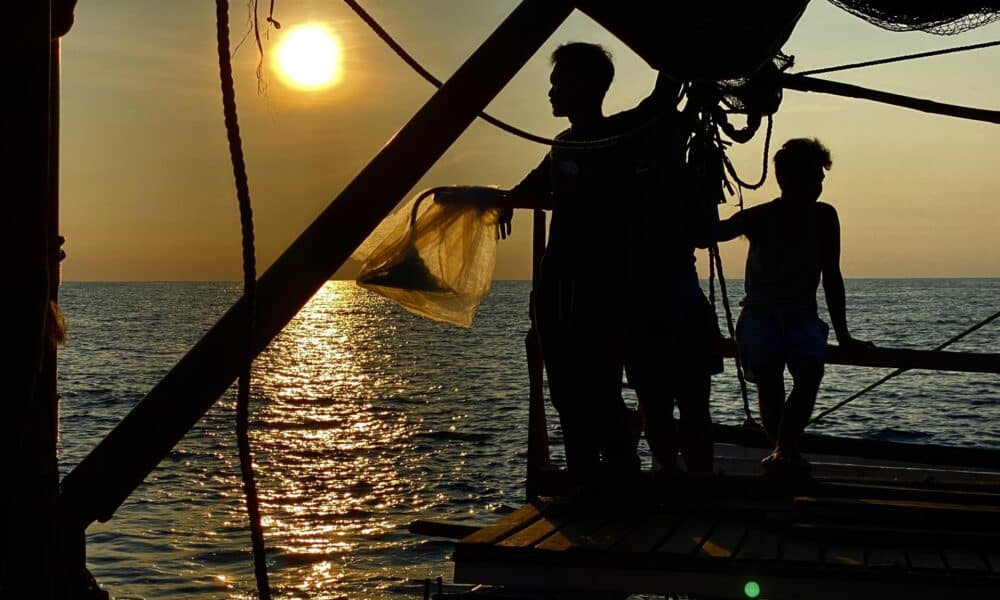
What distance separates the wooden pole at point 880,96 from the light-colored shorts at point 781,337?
1135 millimetres

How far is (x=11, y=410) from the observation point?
325 cm

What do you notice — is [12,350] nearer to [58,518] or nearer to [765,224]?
[58,518]

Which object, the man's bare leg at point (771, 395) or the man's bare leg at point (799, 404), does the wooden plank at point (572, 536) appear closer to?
the man's bare leg at point (799, 404)

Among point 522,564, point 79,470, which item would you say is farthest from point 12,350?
point 522,564

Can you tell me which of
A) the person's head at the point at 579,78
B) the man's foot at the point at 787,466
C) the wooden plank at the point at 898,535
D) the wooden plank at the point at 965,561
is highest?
the person's head at the point at 579,78

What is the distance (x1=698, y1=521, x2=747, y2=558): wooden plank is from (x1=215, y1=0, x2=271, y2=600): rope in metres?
1.64

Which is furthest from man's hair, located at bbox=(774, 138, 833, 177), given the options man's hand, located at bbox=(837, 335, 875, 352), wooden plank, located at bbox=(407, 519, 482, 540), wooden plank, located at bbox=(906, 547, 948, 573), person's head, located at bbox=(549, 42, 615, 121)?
wooden plank, located at bbox=(407, 519, 482, 540)

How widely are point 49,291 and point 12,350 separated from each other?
0.62 ft

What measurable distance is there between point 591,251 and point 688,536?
47.2 inches

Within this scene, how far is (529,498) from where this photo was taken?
18.7 feet

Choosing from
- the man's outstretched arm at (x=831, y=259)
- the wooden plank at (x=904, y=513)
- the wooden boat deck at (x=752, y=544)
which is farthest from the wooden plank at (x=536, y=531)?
the man's outstretched arm at (x=831, y=259)

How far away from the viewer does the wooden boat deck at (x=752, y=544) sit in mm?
4121

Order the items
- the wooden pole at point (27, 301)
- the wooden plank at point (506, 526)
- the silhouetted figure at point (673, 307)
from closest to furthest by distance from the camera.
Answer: the wooden pole at point (27, 301) < the wooden plank at point (506, 526) < the silhouetted figure at point (673, 307)

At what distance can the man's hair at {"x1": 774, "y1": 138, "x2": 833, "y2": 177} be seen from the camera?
227 inches
